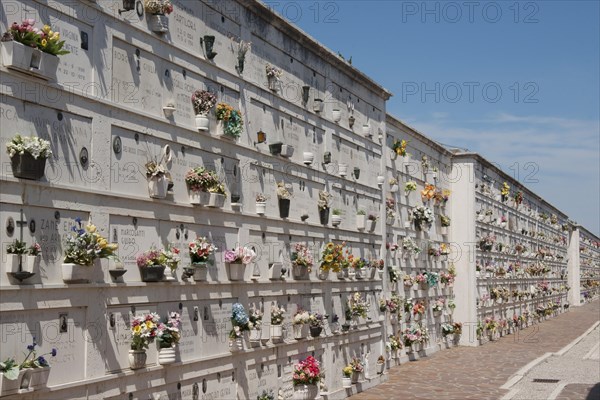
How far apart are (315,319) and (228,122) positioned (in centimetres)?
460

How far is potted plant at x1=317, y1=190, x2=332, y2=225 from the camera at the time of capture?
15.8m

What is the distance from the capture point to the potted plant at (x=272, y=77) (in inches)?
546

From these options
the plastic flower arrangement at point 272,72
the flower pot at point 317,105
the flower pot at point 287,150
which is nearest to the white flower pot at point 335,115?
the flower pot at point 317,105

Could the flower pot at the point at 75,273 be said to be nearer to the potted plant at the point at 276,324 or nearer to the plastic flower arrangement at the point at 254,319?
the plastic flower arrangement at the point at 254,319

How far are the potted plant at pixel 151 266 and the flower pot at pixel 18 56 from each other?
286cm

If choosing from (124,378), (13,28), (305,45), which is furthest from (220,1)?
(124,378)

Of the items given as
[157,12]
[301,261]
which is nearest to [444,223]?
[301,261]

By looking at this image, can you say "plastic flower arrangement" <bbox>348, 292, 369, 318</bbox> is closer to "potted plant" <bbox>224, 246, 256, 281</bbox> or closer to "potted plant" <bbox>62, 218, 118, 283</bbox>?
"potted plant" <bbox>224, 246, 256, 281</bbox>

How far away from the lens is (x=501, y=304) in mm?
32438

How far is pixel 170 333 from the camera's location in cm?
1021

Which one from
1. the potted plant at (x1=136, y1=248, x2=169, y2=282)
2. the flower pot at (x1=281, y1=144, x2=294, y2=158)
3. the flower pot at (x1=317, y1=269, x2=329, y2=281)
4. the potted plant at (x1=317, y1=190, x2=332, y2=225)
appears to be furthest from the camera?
the potted plant at (x1=317, y1=190, x2=332, y2=225)

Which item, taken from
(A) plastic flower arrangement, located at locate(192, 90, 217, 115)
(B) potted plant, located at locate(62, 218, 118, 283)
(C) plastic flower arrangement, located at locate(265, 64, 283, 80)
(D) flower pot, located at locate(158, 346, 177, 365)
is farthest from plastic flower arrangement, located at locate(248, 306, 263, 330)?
(B) potted plant, located at locate(62, 218, 118, 283)

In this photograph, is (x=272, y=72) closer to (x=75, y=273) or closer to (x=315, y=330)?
(x=315, y=330)

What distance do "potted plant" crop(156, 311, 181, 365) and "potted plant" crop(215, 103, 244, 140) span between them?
3033mm
